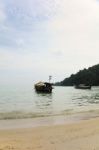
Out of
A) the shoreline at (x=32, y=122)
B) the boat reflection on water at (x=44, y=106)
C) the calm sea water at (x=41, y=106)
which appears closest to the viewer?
the shoreline at (x=32, y=122)

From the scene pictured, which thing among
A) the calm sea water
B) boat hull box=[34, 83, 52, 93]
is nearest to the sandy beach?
the calm sea water

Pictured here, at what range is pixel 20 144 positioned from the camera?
14031 millimetres

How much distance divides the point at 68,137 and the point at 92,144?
7.46ft

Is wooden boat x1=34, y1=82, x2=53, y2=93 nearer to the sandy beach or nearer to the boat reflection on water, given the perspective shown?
the boat reflection on water

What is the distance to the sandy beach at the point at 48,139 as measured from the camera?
1317cm

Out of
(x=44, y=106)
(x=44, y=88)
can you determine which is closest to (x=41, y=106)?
(x=44, y=106)

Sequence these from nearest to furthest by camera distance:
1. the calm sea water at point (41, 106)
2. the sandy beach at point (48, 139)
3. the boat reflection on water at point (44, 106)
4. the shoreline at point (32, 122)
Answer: the sandy beach at point (48, 139)
the shoreline at point (32, 122)
the calm sea water at point (41, 106)
the boat reflection on water at point (44, 106)

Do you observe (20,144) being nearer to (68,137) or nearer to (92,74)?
(68,137)

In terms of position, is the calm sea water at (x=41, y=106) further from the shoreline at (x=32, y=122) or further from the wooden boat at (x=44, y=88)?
the wooden boat at (x=44, y=88)

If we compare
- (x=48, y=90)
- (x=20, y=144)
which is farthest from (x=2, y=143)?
(x=48, y=90)

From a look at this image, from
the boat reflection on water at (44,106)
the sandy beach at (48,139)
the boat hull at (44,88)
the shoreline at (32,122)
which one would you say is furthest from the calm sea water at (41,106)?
the boat hull at (44,88)

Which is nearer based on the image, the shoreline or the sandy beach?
the sandy beach

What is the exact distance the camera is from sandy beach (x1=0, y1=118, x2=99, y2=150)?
13.2 m

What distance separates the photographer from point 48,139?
15.2 metres
